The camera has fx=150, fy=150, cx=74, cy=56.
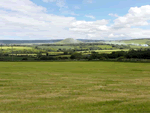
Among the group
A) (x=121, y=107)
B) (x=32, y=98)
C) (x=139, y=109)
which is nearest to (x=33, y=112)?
(x=32, y=98)

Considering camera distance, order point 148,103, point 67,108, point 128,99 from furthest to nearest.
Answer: point 128,99, point 148,103, point 67,108

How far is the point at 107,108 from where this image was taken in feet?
36.1

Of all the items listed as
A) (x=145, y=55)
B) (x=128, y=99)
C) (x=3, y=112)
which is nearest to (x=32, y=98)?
(x=3, y=112)

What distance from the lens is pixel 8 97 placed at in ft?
46.3

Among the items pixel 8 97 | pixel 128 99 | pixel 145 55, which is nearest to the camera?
pixel 128 99

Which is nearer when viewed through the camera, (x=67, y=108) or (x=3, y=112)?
(x=3, y=112)

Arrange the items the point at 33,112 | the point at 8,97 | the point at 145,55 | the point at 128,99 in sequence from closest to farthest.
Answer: the point at 33,112 → the point at 128,99 → the point at 8,97 → the point at 145,55

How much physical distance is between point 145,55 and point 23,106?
310 ft

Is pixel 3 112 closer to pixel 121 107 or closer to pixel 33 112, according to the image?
pixel 33 112

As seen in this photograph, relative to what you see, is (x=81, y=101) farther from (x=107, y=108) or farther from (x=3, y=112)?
(x=3, y=112)

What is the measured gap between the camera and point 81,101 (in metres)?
12.6

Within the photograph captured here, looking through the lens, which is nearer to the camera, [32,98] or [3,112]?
[3,112]

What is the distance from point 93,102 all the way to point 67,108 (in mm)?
2434

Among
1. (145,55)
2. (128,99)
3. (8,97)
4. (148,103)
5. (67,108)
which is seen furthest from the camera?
(145,55)
